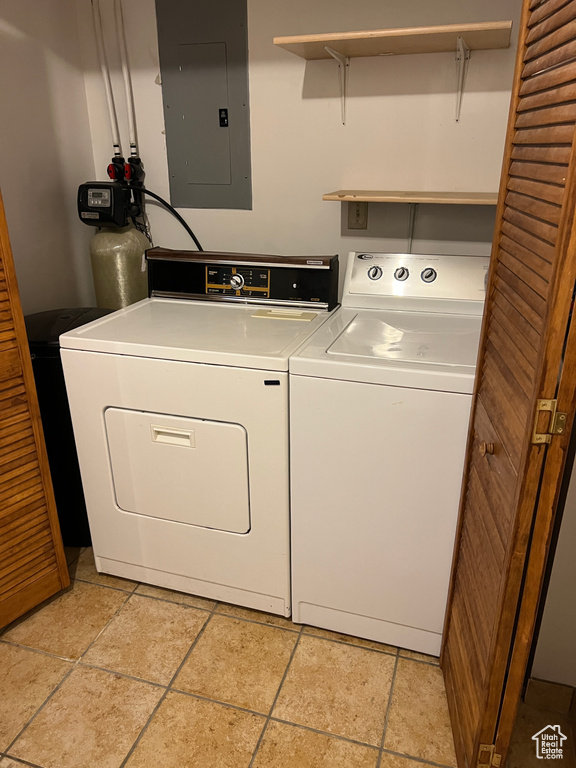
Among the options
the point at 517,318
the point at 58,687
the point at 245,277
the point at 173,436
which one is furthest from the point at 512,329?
the point at 58,687

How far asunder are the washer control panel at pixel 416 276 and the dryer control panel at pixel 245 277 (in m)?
0.10

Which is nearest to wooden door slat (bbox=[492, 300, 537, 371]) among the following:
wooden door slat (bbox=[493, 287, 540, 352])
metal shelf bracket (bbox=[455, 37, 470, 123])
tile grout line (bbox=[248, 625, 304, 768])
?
wooden door slat (bbox=[493, 287, 540, 352])

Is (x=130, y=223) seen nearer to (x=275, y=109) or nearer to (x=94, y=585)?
(x=275, y=109)

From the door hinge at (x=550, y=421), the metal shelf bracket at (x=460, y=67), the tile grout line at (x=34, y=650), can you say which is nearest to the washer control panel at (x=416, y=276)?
the metal shelf bracket at (x=460, y=67)

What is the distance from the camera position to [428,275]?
2029 mm

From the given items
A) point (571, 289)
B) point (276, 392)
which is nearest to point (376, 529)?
point (276, 392)

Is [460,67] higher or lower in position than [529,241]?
higher

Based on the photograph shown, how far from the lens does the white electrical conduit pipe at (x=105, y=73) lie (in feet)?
7.64

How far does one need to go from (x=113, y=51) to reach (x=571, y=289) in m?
2.25

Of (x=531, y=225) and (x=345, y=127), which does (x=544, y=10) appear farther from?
(x=345, y=127)

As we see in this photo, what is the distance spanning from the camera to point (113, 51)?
2.37 meters

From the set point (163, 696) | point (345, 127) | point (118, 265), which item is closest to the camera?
point (163, 696)

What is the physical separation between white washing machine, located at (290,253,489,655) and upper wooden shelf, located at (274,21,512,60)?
69 cm

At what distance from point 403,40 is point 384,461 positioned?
1354 mm
